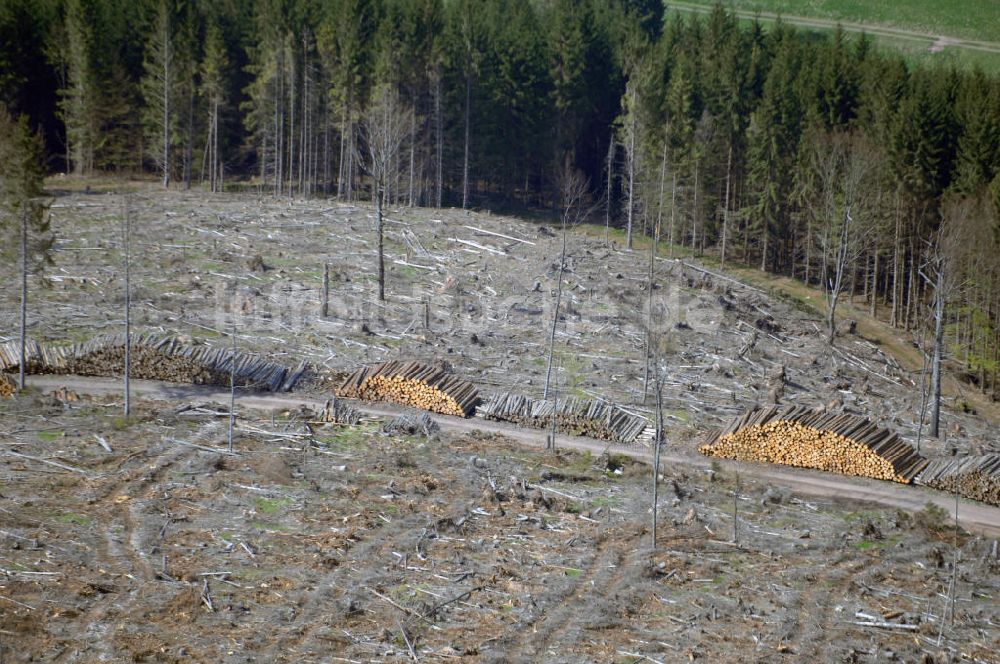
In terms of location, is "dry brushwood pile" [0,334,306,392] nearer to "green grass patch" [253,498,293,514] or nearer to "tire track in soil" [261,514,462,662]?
"green grass patch" [253,498,293,514]

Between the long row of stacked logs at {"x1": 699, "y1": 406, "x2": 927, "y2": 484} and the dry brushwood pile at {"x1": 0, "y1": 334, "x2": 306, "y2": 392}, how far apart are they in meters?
13.6

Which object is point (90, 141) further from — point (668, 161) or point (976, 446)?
point (976, 446)

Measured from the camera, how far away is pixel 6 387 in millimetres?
27203

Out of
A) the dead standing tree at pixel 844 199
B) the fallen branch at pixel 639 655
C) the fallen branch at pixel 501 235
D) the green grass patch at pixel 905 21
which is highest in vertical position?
the green grass patch at pixel 905 21

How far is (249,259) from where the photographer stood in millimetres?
41438

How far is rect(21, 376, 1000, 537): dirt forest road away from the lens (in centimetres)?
2342

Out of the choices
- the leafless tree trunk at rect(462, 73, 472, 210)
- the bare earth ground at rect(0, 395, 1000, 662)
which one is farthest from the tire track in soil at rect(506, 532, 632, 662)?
the leafless tree trunk at rect(462, 73, 472, 210)

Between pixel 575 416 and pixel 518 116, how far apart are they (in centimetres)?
5015

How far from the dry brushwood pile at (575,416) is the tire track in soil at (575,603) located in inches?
302

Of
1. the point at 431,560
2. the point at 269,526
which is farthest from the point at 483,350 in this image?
the point at 431,560

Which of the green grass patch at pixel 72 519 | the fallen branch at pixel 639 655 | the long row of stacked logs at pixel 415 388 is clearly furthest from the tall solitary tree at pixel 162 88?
the fallen branch at pixel 639 655

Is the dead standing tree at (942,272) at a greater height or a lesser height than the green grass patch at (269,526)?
greater

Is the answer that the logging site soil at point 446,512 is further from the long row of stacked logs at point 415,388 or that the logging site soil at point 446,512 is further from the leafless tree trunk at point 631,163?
the leafless tree trunk at point 631,163

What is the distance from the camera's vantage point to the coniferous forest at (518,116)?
53312 mm
